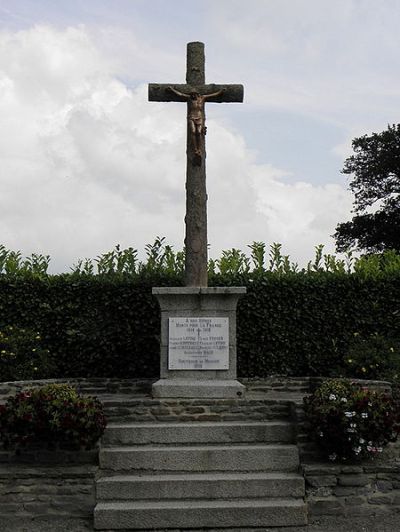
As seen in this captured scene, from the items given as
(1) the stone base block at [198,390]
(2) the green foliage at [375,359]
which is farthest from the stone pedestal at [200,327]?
(2) the green foliage at [375,359]

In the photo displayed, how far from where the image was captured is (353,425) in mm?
6516

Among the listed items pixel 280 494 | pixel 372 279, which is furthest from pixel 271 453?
pixel 372 279

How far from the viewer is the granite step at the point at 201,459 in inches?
265

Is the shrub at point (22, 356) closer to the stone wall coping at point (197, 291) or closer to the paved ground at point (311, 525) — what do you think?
the stone wall coping at point (197, 291)

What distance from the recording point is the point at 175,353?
328 inches

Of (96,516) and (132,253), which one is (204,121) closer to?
(132,253)

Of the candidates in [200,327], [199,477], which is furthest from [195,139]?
[199,477]

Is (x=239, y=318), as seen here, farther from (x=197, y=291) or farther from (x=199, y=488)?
(x=199, y=488)

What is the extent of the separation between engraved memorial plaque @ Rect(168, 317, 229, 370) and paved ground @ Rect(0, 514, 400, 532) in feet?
8.37

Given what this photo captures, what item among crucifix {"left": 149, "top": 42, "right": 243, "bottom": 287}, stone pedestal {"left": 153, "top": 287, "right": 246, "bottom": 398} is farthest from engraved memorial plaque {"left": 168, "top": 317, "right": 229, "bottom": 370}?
crucifix {"left": 149, "top": 42, "right": 243, "bottom": 287}

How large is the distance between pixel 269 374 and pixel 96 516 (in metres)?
5.19

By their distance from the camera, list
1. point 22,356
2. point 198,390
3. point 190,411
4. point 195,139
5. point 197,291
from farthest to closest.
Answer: point 22,356 → point 195,139 → point 197,291 → point 198,390 → point 190,411

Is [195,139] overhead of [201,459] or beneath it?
overhead

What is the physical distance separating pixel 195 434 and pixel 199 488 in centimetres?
81
